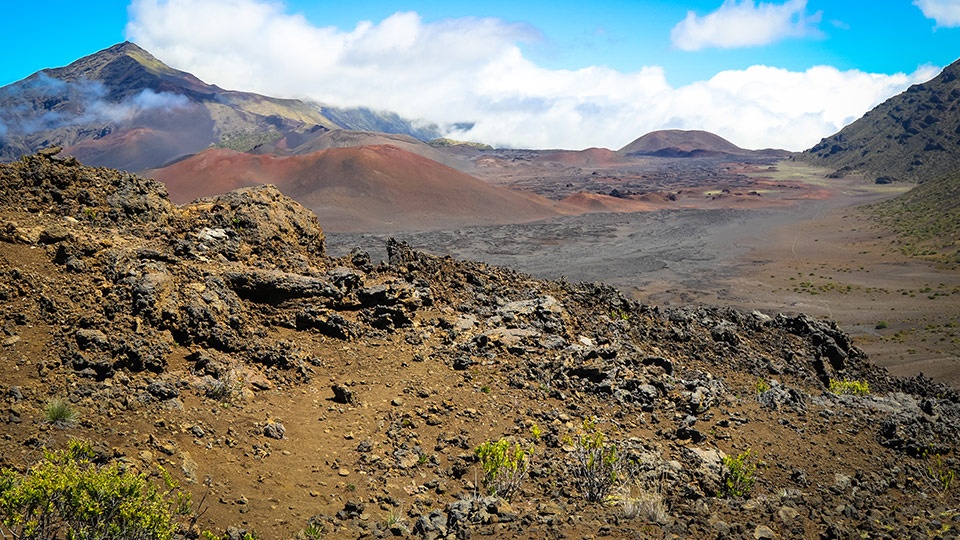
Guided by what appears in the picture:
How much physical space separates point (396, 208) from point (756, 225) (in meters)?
27.8

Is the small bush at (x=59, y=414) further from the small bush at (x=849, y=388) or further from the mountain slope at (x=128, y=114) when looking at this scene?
the mountain slope at (x=128, y=114)

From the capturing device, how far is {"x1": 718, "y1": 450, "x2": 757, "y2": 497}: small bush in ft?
16.8

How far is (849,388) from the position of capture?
8758mm

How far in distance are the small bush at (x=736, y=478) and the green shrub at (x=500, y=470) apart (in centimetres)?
189

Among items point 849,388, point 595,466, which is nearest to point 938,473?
point 849,388

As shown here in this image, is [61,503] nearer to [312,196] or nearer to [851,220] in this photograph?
[312,196]

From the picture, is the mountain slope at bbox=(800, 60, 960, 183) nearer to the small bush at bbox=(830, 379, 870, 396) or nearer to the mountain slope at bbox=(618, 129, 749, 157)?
the mountain slope at bbox=(618, 129, 749, 157)

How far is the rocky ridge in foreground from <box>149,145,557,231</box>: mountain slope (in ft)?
107

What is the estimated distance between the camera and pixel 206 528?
3.35 meters

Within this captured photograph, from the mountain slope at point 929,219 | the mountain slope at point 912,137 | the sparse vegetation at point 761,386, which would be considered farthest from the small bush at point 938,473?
the mountain slope at point 912,137

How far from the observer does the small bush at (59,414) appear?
3706 mm

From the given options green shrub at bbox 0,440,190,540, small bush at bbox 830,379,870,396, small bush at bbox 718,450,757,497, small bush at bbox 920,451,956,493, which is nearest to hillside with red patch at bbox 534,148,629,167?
small bush at bbox 830,379,870,396

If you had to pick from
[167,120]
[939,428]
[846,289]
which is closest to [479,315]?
[939,428]

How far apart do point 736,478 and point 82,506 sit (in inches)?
195
